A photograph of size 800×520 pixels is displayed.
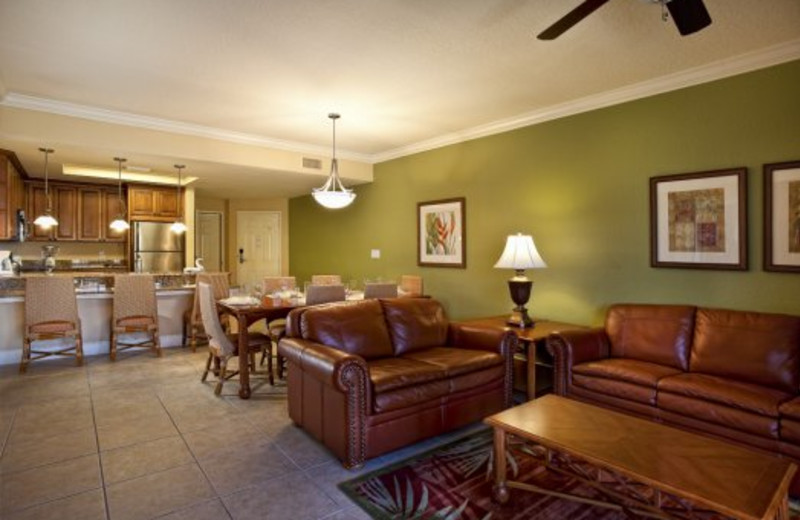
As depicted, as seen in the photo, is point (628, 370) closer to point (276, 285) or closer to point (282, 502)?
point (282, 502)

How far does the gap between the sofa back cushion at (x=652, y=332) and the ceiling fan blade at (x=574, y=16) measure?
7.87ft

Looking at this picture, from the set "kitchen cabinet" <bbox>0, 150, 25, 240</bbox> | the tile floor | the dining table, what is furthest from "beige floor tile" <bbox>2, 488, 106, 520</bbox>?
"kitchen cabinet" <bbox>0, 150, 25, 240</bbox>

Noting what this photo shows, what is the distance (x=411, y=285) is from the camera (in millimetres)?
5949

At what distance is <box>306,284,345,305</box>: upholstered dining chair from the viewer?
4.31m

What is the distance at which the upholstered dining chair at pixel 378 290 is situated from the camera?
185 inches

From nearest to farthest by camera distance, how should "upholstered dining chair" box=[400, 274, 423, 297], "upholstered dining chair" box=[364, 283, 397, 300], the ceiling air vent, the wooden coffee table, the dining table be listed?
the wooden coffee table → the dining table → "upholstered dining chair" box=[364, 283, 397, 300] → "upholstered dining chair" box=[400, 274, 423, 297] → the ceiling air vent

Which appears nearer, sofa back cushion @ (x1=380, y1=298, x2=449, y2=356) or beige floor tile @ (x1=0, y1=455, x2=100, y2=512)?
beige floor tile @ (x1=0, y1=455, x2=100, y2=512)

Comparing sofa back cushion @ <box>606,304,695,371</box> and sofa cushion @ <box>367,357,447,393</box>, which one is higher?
sofa back cushion @ <box>606,304,695,371</box>

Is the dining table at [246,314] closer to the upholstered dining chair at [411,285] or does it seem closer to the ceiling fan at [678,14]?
the upholstered dining chair at [411,285]

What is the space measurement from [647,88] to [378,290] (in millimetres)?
3093

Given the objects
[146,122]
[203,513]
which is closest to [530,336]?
[203,513]

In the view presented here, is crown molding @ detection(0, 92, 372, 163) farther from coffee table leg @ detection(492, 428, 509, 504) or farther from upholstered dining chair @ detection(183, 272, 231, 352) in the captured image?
coffee table leg @ detection(492, 428, 509, 504)

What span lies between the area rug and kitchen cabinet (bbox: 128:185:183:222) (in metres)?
6.36

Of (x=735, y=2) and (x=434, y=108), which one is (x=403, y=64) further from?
(x=735, y=2)
